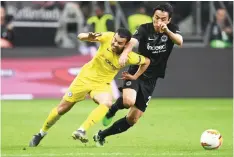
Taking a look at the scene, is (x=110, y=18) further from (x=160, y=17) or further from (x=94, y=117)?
(x=94, y=117)

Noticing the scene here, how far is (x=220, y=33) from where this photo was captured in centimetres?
2294

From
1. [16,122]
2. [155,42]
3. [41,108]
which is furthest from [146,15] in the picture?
[155,42]

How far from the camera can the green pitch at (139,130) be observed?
10828 millimetres

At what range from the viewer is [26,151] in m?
10.8

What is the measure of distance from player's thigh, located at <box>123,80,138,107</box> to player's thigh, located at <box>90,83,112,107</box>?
0.26 metres

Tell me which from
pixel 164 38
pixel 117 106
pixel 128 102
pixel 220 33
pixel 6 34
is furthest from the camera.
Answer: pixel 220 33

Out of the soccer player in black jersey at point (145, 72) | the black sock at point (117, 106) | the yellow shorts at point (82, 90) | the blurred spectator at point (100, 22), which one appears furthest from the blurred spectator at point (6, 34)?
the yellow shorts at point (82, 90)

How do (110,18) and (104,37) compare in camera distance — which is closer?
(104,37)

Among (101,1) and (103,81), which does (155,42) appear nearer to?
(103,81)

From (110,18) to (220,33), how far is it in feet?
11.1

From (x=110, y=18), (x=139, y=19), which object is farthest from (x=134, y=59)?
(x=139, y=19)

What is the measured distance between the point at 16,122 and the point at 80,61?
576 cm

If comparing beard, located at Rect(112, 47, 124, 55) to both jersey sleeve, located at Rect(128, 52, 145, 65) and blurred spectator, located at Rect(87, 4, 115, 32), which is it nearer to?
jersey sleeve, located at Rect(128, 52, 145, 65)

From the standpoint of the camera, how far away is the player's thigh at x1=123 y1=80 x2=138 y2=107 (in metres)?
11.5
